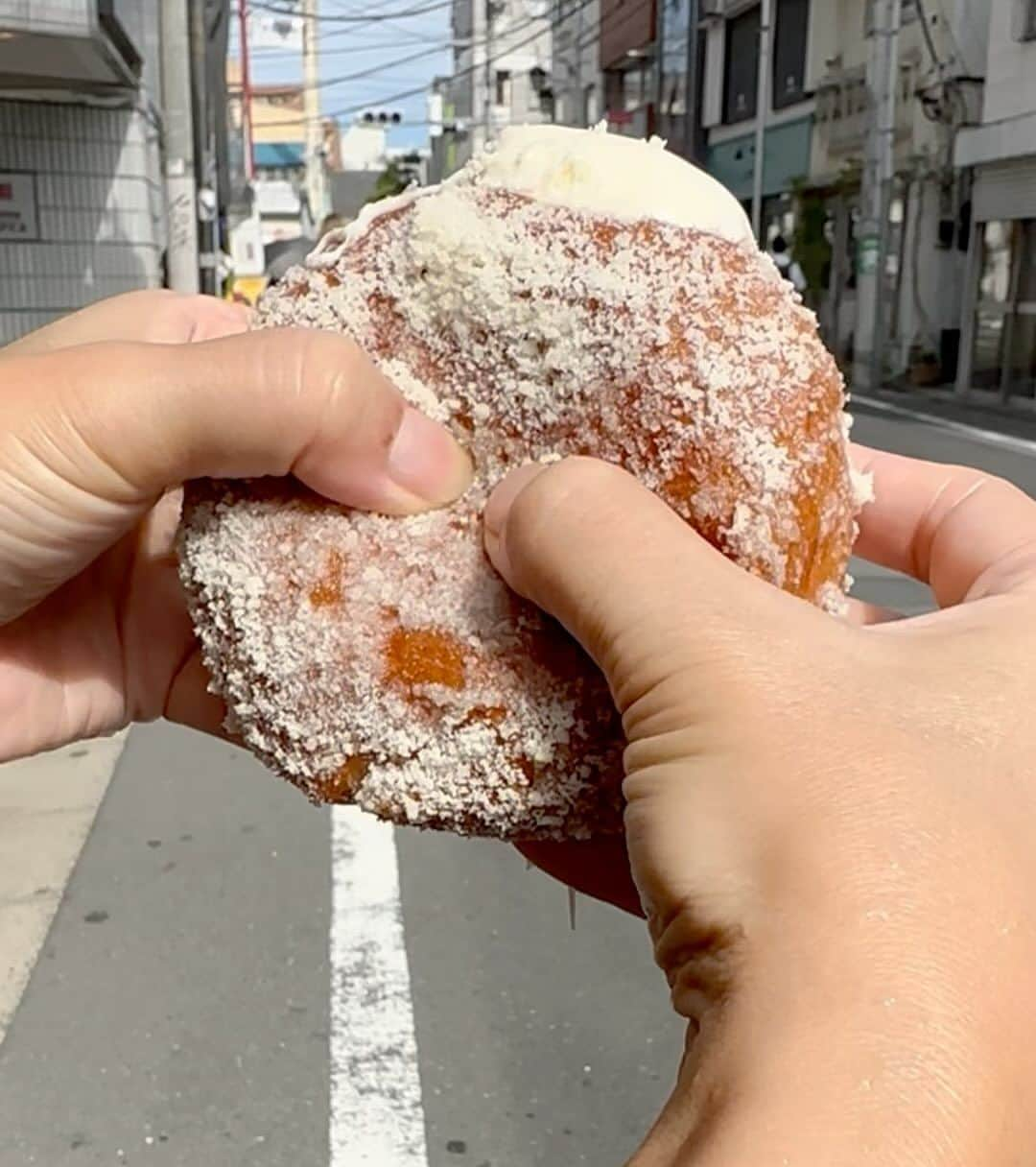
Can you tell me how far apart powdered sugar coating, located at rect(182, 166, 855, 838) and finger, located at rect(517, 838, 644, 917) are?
23 centimetres

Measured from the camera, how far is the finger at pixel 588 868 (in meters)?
1.49

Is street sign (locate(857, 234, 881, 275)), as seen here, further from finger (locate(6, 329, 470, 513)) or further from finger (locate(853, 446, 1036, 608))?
finger (locate(6, 329, 470, 513))

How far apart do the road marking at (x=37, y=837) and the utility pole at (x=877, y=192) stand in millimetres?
16349

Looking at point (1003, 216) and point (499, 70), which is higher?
point (499, 70)

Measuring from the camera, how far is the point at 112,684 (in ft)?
5.78

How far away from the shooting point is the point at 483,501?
1277 millimetres

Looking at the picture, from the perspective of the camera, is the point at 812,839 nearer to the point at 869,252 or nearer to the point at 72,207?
the point at 72,207

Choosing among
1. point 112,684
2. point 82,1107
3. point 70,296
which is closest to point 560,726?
point 112,684

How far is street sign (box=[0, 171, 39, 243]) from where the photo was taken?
8992mm

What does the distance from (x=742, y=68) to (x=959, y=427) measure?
14.0 metres

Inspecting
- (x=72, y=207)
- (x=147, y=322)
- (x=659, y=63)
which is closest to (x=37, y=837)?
(x=147, y=322)

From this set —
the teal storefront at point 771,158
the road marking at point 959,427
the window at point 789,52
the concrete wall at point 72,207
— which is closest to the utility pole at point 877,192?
the road marking at point 959,427

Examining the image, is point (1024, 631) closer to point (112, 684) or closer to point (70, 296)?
point (112, 684)

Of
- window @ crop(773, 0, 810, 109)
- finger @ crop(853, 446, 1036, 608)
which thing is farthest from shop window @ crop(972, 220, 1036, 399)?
finger @ crop(853, 446, 1036, 608)
